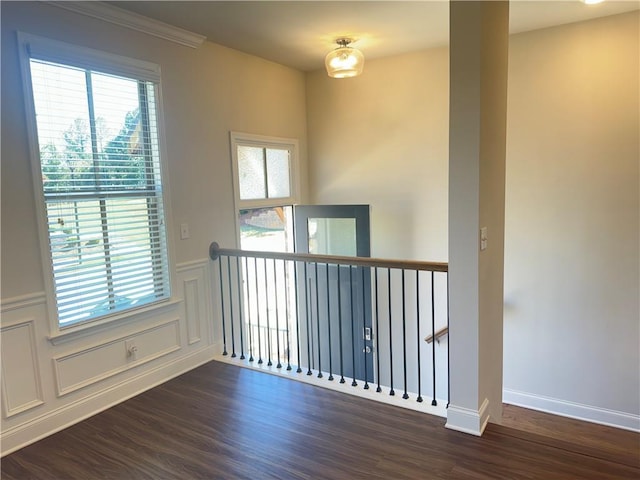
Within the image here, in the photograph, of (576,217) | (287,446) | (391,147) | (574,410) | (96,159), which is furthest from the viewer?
(391,147)

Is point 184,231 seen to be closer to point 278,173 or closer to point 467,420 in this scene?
point 278,173

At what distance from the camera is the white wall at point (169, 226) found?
2.39m

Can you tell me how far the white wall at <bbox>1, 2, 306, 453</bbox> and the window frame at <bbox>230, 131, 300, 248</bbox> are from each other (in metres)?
0.06

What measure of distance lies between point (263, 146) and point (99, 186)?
→ 1.69 m

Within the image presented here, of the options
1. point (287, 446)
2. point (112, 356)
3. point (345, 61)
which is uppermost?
point (345, 61)

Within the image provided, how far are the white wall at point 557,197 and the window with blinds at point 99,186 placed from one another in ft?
7.27

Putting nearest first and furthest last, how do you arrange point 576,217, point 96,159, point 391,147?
point 96,159 → point 576,217 → point 391,147

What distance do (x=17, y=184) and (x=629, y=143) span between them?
13.4 ft

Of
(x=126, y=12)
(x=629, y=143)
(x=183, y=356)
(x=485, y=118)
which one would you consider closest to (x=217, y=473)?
(x=183, y=356)

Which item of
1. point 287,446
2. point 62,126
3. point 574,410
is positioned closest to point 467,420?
point 287,446

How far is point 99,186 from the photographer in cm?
281

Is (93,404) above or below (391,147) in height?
below

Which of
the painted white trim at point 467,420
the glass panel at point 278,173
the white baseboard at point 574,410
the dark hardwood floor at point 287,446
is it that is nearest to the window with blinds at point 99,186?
the dark hardwood floor at point 287,446

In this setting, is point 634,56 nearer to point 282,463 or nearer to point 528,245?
point 528,245
